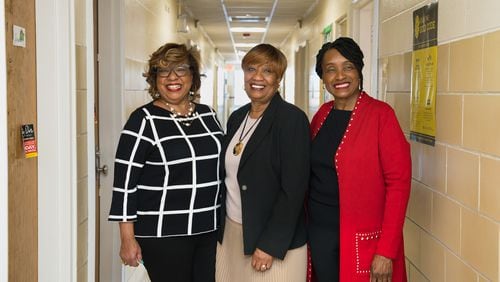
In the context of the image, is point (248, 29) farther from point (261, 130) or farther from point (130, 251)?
point (130, 251)

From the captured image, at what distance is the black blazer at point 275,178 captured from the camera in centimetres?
201

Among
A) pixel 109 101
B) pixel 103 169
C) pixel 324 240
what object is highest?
pixel 109 101

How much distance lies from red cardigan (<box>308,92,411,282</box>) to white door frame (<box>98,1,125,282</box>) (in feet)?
5.28

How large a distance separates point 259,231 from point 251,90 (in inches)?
20.0

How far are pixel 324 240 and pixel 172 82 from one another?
2.62ft

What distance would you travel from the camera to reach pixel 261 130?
2055mm

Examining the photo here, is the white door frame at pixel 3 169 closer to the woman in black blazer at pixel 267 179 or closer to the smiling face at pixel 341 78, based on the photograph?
the woman in black blazer at pixel 267 179

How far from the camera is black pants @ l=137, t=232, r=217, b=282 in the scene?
209 centimetres

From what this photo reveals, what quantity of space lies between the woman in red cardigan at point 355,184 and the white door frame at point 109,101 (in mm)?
1482

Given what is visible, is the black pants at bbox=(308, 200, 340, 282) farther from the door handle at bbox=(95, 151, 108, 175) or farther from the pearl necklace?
the door handle at bbox=(95, 151, 108, 175)

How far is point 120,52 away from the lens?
10.7 ft

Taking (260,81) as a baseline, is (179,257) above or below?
below

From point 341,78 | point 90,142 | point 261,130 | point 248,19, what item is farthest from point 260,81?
point 248,19

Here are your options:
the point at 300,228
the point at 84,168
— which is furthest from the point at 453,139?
the point at 84,168
